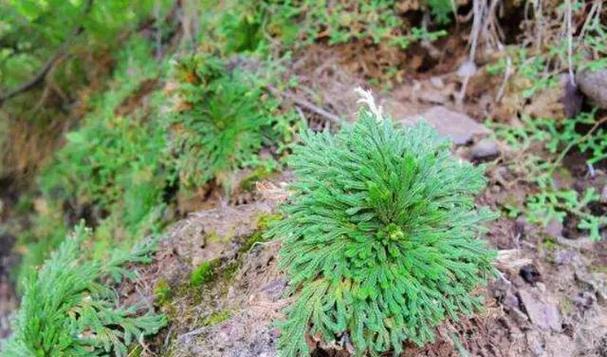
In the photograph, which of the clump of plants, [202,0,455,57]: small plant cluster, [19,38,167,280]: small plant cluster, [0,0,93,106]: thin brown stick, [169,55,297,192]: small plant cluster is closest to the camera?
the clump of plants

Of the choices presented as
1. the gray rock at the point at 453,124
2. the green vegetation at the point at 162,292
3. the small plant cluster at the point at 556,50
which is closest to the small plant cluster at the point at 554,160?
the gray rock at the point at 453,124

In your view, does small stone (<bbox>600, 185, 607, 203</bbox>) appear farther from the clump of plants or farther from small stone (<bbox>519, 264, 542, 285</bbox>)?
the clump of plants

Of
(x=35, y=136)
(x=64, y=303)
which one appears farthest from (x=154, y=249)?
(x=35, y=136)

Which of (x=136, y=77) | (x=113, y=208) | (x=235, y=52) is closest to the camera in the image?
(x=235, y=52)

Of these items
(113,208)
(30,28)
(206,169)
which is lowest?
(113,208)

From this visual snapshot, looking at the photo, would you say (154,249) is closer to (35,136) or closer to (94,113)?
(94,113)

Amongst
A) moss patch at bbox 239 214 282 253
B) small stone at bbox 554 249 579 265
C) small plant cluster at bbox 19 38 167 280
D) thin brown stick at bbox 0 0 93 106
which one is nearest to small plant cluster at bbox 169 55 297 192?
small plant cluster at bbox 19 38 167 280
